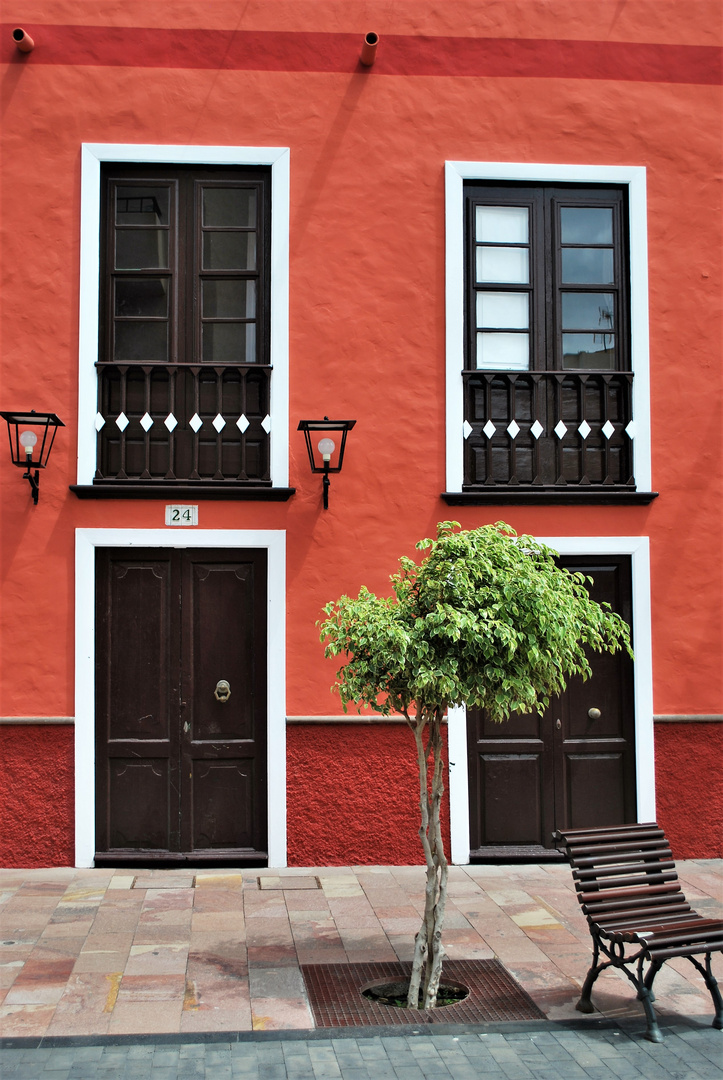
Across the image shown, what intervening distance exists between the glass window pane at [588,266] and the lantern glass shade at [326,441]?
2429mm

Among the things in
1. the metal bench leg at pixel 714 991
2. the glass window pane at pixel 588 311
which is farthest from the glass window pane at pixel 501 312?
the metal bench leg at pixel 714 991

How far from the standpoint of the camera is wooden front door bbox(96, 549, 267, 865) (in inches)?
319

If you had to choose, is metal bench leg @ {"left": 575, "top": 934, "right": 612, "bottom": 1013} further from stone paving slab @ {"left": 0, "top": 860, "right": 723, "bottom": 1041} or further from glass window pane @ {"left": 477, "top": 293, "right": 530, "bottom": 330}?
glass window pane @ {"left": 477, "top": 293, "right": 530, "bottom": 330}

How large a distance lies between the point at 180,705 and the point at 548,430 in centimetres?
392

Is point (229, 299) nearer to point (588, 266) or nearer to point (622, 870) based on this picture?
point (588, 266)

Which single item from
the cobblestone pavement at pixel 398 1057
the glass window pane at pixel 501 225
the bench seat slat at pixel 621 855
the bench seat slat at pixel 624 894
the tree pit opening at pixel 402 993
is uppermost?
the glass window pane at pixel 501 225

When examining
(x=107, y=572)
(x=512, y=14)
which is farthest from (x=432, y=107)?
(x=107, y=572)

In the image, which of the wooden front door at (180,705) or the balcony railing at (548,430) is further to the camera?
the balcony railing at (548,430)

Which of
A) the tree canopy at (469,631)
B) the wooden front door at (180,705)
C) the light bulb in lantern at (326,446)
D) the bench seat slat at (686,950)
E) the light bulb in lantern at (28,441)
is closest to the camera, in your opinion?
the bench seat slat at (686,950)

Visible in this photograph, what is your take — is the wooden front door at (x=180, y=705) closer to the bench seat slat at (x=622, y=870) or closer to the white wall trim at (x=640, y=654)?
the white wall trim at (x=640, y=654)

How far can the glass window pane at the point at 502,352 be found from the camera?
8648 millimetres

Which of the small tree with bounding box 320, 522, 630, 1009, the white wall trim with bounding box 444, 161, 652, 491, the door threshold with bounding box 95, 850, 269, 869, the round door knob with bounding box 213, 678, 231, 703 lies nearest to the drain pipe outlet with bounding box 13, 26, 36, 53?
the white wall trim with bounding box 444, 161, 652, 491

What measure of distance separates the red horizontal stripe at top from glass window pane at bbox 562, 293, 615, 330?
6.26 feet

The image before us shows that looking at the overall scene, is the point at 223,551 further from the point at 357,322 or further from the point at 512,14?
the point at 512,14
